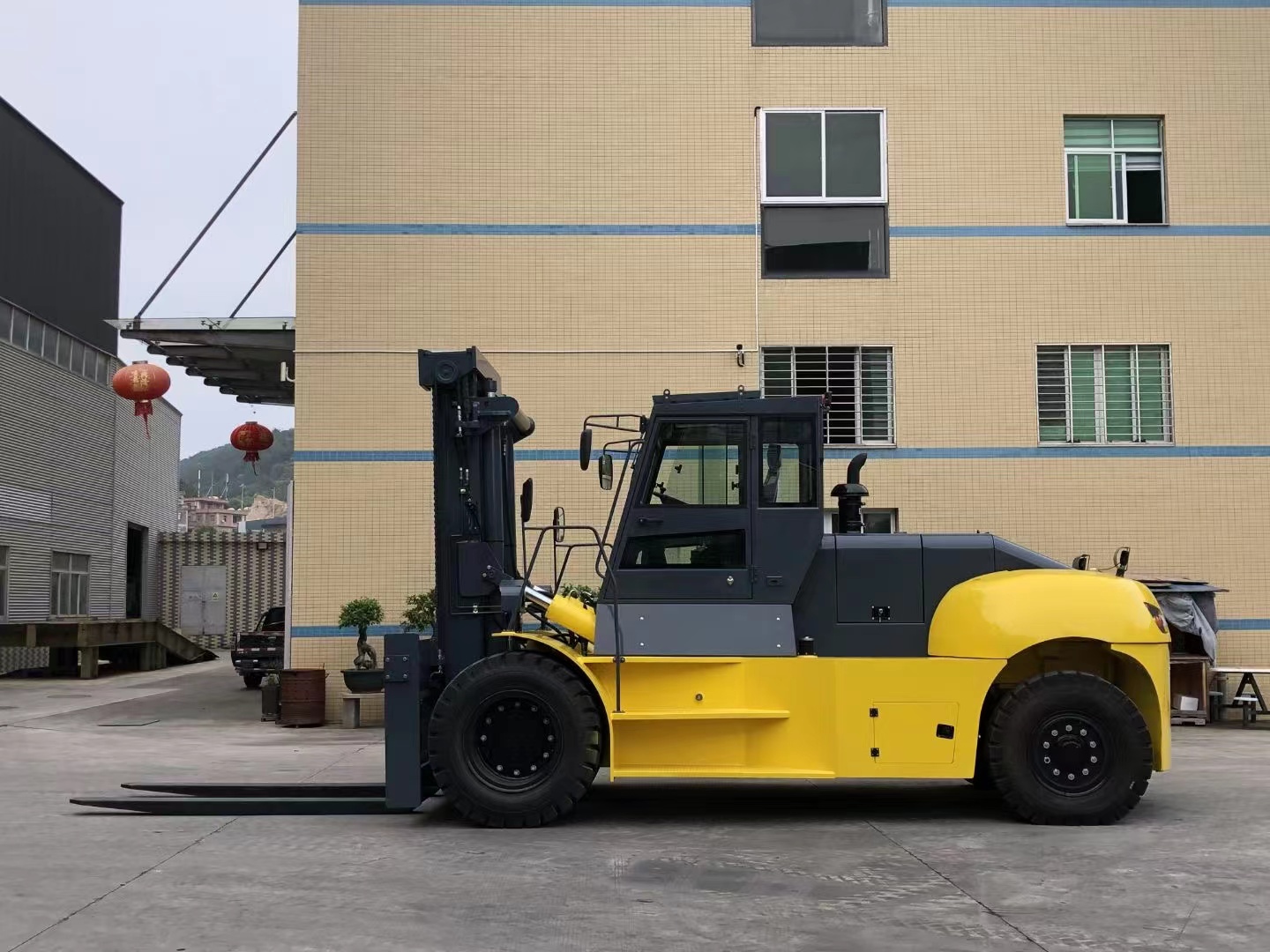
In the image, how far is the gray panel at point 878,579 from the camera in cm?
973

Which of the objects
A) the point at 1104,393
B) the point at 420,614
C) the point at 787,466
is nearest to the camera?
the point at 787,466

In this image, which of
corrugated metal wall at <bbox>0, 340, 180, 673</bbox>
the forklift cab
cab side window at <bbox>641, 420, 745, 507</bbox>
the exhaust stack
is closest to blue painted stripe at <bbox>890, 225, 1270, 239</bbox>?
the exhaust stack

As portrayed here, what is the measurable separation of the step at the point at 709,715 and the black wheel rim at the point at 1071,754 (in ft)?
6.05

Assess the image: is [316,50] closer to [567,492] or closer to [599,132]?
[599,132]

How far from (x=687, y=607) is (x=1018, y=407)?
9503 millimetres

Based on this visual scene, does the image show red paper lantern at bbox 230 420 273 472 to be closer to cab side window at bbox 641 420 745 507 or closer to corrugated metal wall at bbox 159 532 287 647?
cab side window at bbox 641 420 745 507

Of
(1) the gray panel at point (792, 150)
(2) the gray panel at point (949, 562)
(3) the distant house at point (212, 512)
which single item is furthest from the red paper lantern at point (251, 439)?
(3) the distant house at point (212, 512)

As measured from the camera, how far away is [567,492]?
17.4m

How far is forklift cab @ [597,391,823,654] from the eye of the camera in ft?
31.5

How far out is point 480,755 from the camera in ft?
30.4

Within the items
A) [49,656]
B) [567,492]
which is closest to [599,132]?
[567,492]

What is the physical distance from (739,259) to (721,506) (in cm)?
879

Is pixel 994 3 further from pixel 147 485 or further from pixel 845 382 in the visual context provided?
pixel 147 485

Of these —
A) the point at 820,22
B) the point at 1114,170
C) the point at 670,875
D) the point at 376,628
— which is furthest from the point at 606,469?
the point at 1114,170
